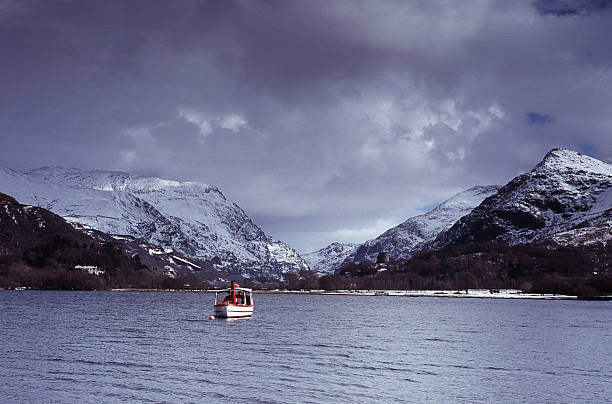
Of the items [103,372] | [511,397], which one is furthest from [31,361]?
[511,397]

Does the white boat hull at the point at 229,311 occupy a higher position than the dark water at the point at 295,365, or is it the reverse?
the white boat hull at the point at 229,311

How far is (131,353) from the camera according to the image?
71188 millimetres

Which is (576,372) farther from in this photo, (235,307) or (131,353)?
(235,307)

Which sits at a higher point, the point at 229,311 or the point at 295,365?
the point at 229,311

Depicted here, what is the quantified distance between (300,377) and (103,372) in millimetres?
18737

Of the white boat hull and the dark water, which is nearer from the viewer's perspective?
the dark water

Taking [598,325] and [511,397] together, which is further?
[598,325]

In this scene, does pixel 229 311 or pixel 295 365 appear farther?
pixel 229 311

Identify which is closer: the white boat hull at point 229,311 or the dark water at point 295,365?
the dark water at point 295,365

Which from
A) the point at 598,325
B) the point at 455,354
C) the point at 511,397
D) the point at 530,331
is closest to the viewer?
the point at 511,397

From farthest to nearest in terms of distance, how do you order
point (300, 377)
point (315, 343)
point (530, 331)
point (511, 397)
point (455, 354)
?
point (530, 331) → point (315, 343) → point (455, 354) → point (300, 377) → point (511, 397)

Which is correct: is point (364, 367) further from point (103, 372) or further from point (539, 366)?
point (103, 372)

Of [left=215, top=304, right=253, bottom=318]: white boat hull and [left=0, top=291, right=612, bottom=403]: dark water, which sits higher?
[left=215, top=304, right=253, bottom=318]: white boat hull

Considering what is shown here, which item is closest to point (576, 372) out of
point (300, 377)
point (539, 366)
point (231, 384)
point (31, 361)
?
point (539, 366)
